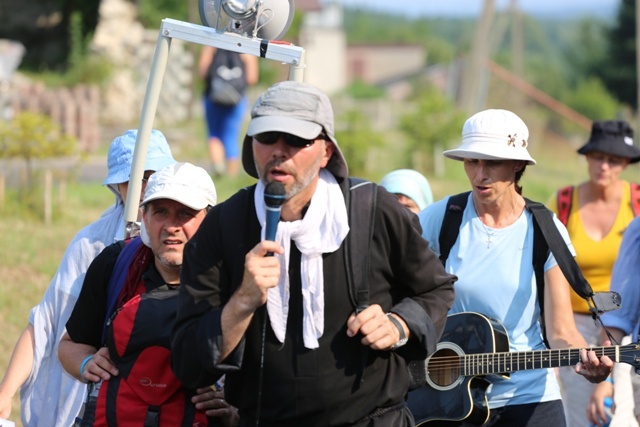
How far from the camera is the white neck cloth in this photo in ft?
11.5

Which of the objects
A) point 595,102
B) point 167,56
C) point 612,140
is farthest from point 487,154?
point 595,102

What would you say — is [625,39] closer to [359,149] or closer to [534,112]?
[534,112]

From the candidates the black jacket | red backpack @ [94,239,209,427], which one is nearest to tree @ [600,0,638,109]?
red backpack @ [94,239,209,427]

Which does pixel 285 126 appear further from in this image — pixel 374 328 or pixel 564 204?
pixel 564 204

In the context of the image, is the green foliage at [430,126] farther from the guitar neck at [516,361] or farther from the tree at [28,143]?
the guitar neck at [516,361]

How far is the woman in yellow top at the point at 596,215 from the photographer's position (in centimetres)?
740

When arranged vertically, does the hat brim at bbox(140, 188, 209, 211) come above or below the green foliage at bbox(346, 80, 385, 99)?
below

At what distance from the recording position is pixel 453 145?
730 inches

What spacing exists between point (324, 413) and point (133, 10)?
23.6 m

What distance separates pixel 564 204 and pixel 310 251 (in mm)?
4402

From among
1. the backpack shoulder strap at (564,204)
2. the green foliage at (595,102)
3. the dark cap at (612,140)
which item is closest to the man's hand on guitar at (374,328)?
the backpack shoulder strap at (564,204)

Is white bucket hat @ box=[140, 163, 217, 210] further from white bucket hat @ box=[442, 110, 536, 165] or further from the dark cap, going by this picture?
the dark cap

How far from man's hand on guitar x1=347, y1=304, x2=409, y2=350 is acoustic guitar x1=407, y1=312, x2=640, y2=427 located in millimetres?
1626

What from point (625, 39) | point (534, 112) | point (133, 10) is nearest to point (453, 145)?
point (534, 112)
